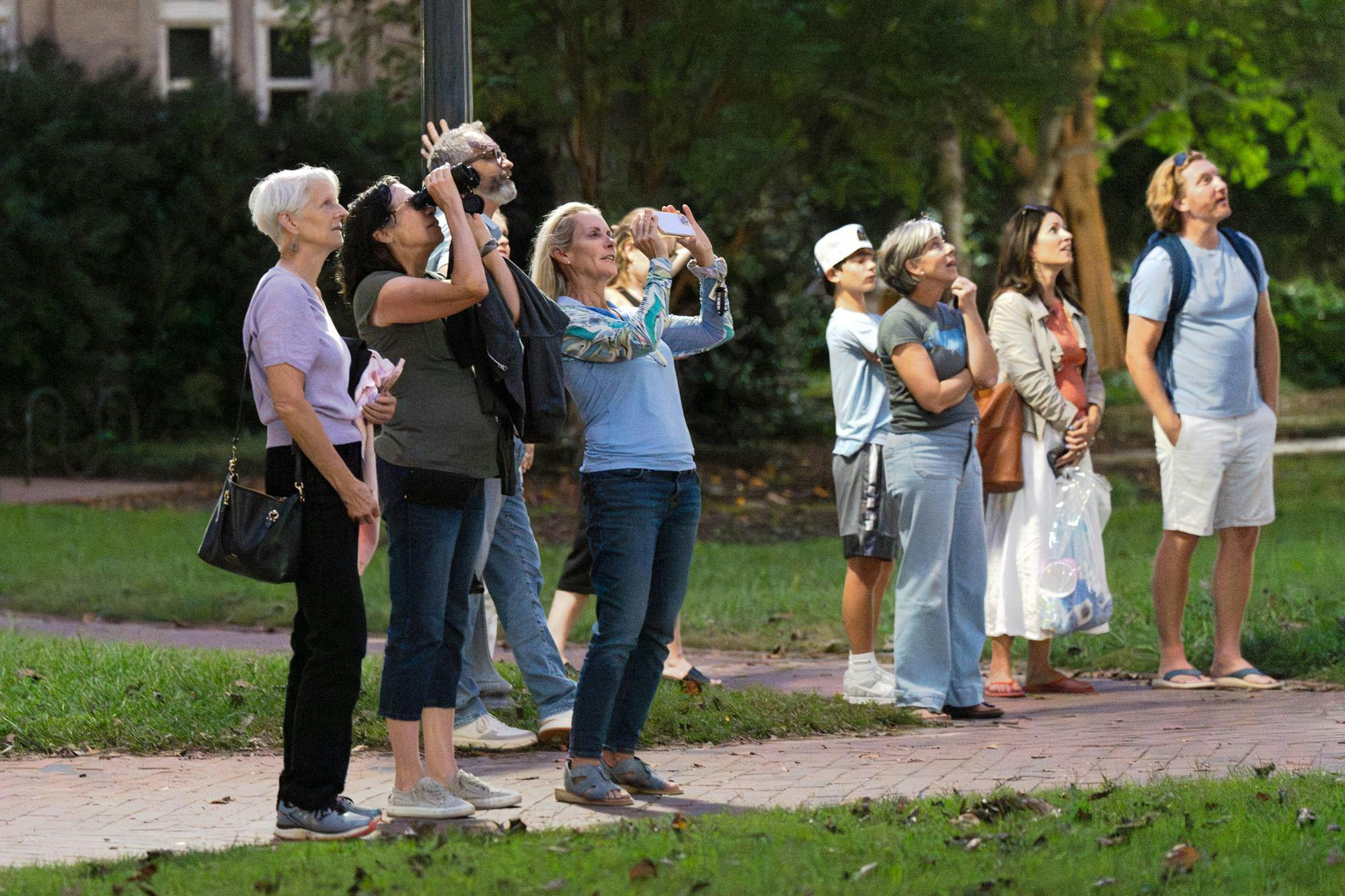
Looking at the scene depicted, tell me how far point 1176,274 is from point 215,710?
14.9ft

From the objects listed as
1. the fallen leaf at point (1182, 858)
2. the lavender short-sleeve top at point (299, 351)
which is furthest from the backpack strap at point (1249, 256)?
the lavender short-sleeve top at point (299, 351)

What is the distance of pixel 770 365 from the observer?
68.3 feet

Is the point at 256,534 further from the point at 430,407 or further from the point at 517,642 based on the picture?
the point at 517,642

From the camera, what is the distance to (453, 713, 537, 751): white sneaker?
6.77 meters

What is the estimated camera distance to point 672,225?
19.6 feet

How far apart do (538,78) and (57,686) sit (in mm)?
7728

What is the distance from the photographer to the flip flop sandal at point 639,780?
5969 mm

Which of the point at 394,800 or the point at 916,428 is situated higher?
the point at 916,428

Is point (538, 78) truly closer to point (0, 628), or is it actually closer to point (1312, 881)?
point (0, 628)

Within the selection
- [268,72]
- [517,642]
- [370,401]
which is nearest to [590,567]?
[517,642]

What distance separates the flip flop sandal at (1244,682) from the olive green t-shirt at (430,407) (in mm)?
4056

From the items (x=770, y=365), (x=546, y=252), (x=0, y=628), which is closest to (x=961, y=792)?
(x=546, y=252)

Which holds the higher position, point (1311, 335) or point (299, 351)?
point (299, 351)

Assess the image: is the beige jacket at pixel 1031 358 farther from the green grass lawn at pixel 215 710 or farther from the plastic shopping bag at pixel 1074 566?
the green grass lawn at pixel 215 710
